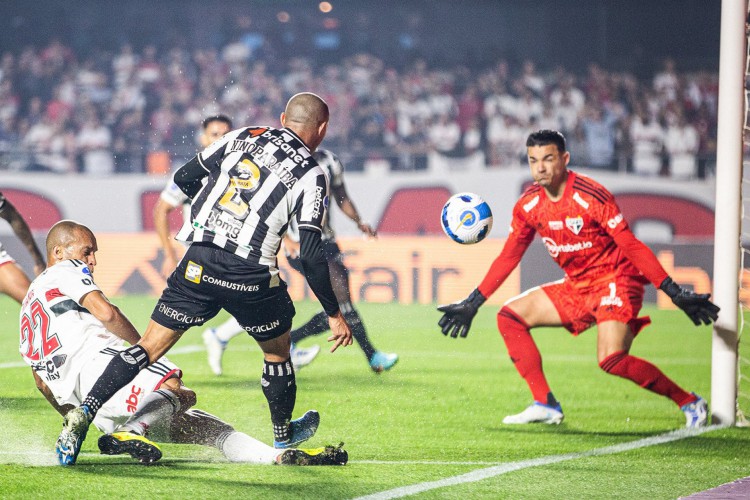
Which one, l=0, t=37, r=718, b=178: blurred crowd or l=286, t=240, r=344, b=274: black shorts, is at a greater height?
l=0, t=37, r=718, b=178: blurred crowd

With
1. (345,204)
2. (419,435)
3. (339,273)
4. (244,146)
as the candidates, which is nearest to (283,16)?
(345,204)

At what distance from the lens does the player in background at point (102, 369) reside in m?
5.12

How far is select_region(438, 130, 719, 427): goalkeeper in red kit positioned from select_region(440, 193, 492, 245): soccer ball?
374 mm

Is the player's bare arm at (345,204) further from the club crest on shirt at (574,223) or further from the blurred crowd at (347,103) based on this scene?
the blurred crowd at (347,103)

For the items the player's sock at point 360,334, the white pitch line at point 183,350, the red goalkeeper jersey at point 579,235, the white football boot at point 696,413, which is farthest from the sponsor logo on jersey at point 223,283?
the white pitch line at point 183,350

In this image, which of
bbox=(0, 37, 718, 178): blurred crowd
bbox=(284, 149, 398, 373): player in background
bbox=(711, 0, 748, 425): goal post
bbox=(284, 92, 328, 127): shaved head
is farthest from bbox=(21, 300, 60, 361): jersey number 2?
bbox=(0, 37, 718, 178): blurred crowd

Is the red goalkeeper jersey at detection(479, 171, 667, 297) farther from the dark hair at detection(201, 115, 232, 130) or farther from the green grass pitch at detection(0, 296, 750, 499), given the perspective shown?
the dark hair at detection(201, 115, 232, 130)

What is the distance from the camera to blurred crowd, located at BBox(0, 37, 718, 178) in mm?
18891

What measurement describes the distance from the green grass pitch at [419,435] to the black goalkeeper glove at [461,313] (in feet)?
1.92

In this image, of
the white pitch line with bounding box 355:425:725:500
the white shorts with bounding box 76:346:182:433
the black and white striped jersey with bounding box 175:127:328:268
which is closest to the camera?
the white pitch line with bounding box 355:425:725:500

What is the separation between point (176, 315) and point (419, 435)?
1.81 meters

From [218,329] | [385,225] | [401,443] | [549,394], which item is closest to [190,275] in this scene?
[401,443]

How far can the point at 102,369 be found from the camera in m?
5.09

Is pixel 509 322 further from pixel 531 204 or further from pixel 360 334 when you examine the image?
pixel 360 334
